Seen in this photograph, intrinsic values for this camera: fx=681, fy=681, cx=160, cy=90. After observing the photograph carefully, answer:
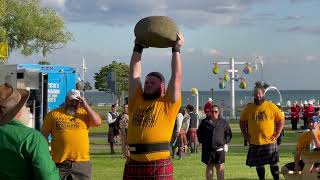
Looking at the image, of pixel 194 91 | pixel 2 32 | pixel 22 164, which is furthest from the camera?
pixel 194 91

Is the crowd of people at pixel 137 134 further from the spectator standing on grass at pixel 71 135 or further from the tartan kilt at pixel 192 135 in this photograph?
the tartan kilt at pixel 192 135

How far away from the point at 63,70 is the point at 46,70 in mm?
754

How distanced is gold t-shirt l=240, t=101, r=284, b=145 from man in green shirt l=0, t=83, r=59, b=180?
817cm

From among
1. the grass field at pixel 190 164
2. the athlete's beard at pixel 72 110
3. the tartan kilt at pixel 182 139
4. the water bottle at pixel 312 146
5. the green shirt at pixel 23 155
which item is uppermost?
the athlete's beard at pixel 72 110

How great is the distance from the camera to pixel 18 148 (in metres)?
3.87

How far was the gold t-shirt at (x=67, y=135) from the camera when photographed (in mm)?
8133

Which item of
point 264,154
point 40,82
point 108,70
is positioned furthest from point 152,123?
point 108,70

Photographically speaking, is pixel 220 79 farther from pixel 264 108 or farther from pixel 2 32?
pixel 264 108

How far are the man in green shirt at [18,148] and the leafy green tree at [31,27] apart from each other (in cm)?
2870

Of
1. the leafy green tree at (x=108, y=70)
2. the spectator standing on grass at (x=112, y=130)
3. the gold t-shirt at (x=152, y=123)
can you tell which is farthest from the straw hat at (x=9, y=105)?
the leafy green tree at (x=108, y=70)

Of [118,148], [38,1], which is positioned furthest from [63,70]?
[38,1]

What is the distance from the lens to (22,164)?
12.7 ft

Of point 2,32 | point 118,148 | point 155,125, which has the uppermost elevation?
point 2,32

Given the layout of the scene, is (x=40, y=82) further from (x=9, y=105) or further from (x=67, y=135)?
(x=9, y=105)
